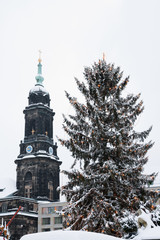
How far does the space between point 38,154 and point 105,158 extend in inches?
1765

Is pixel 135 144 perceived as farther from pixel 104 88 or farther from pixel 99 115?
pixel 104 88

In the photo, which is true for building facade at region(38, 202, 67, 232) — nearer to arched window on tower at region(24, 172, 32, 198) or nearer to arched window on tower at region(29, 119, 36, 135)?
arched window on tower at region(24, 172, 32, 198)

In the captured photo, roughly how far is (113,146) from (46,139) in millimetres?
46844

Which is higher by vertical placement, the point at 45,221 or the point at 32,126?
the point at 32,126

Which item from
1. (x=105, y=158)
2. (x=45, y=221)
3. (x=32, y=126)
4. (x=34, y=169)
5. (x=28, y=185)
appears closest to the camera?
(x=105, y=158)

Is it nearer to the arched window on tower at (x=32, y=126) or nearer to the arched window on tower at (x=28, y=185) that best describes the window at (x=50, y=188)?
the arched window on tower at (x=28, y=185)

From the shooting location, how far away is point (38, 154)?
190 ft

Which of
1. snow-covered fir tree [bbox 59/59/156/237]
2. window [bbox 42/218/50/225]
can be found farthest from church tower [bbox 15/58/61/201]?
snow-covered fir tree [bbox 59/59/156/237]

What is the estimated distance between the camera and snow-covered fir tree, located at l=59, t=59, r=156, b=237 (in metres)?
12.8

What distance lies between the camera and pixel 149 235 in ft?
18.3

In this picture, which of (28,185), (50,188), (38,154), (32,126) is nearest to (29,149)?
(38,154)

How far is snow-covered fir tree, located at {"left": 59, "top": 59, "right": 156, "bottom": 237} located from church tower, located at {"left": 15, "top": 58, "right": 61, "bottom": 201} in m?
42.7

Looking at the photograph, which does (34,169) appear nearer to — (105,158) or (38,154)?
(38,154)

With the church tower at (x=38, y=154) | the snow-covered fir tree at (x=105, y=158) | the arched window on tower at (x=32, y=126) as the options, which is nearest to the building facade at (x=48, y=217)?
the church tower at (x=38, y=154)
